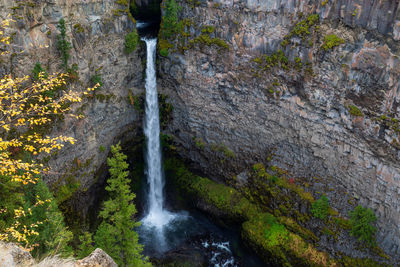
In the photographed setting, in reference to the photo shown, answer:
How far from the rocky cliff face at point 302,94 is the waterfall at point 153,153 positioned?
1.14m

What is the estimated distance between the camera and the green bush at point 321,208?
22219 millimetres

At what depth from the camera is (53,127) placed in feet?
69.3

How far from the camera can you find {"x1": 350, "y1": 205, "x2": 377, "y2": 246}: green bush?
2025cm

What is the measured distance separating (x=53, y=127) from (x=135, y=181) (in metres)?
9.36

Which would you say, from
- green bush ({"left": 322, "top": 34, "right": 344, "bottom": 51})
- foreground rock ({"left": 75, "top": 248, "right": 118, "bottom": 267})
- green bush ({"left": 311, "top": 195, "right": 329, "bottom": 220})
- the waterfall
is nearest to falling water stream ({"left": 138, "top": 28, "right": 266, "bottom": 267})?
the waterfall

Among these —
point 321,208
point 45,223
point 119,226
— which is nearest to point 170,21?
point 119,226

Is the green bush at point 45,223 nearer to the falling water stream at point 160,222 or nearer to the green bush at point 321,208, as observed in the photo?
the falling water stream at point 160,222

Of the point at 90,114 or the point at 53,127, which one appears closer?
the point at 53,127

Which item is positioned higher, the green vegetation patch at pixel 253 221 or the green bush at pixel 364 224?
the green bush at pixel 364 224

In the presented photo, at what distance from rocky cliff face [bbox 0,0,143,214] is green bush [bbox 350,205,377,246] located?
17.4 m

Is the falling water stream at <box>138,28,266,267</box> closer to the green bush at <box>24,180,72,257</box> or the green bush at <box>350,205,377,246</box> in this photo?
the green bush at <box>350,205,377,246</box>

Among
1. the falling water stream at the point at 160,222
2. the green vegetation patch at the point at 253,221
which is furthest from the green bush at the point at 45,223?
the green vegetation patch at the point at 253,221

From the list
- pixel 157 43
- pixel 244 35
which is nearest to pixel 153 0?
pixel 157 43

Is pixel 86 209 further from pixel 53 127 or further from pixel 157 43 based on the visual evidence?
pixel 157 43
